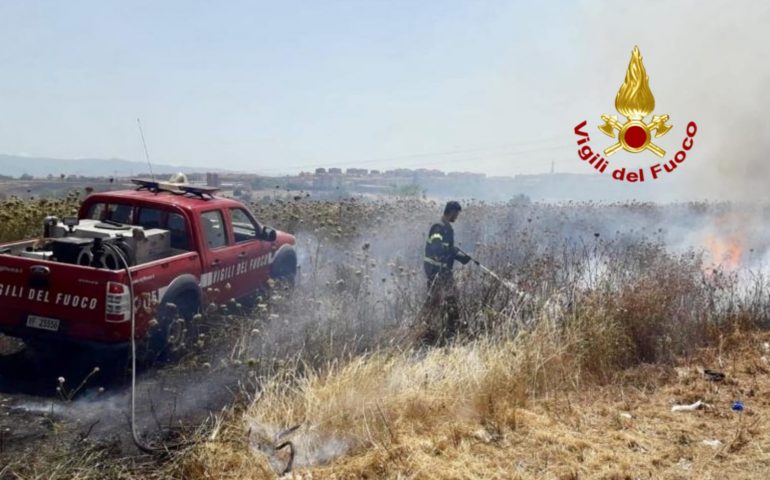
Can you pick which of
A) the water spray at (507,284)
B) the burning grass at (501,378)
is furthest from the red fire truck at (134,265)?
the water spray at (507,284)

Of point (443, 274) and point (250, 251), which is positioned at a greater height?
point (250, 251)

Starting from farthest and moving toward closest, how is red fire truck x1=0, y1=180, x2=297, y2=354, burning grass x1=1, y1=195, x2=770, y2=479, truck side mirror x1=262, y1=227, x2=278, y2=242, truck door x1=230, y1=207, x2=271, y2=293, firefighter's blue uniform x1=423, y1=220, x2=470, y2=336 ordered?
1. truck side mirror x1=262, y1=227, x2=278, y2=242
2. truck door x1=230, y1=207, x2=271, y2=293
3. firefighter's blue uniform x1=423, y1=220, x2=470, y2=336
4. red fire truck x1=0, y1=180, x2=297, y2=354
5. burning grass x1=1, y1=195, x2=770, y2=479

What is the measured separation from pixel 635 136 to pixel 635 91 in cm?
173

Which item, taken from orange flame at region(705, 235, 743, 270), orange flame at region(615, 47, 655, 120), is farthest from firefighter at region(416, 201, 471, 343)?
orange flame at region(705, 235, 743, 270)

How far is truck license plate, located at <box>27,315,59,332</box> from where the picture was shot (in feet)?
18.5

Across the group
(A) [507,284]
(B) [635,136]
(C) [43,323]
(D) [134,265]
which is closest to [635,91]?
(B) [635,136]

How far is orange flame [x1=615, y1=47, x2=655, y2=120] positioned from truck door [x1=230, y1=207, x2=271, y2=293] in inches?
245

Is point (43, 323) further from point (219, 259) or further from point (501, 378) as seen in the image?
point (501, 378)

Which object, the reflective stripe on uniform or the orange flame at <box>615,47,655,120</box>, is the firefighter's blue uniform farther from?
the orange flame at <box>615,47,655,120</box>

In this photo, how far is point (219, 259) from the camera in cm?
721

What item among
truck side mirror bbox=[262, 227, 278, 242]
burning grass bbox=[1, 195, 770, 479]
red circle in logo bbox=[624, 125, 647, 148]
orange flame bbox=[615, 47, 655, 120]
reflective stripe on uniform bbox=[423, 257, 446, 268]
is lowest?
burning grass bbox=[1, 195, 770, 479]

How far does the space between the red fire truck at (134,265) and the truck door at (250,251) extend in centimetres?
1

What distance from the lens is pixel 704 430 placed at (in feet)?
16.3

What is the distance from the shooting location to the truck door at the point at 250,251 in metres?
7.80
